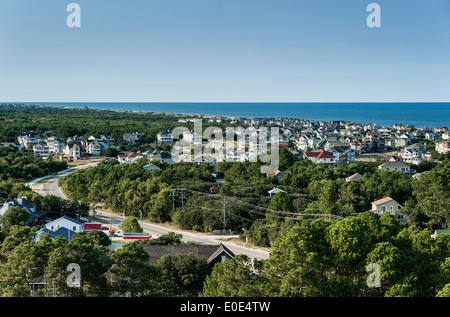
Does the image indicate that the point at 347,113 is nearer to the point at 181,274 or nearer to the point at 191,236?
the point at 191,236

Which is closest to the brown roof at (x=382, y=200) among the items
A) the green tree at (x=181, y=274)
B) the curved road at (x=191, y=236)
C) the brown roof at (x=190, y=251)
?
the curved road at (x=191, y=236)

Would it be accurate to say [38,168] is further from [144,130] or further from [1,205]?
[144,130]

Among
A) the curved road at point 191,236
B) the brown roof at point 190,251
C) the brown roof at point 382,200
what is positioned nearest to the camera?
the brown roof at point 190,251

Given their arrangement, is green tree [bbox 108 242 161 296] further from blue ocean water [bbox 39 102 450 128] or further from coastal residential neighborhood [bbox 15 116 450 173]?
blue ocean water [bbox 39 102 450 128]

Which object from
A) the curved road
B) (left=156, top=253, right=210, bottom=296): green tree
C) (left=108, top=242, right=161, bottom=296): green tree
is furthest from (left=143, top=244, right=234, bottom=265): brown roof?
(left=108, top=242, right=161, bottom=296): green tree

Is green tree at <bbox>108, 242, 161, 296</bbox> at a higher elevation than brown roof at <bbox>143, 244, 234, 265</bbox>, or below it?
higher

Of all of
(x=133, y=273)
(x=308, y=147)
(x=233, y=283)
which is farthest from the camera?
(x=308, y=147)

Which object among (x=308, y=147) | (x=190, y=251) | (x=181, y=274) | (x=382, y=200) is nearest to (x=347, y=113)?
(x=308, y=147)

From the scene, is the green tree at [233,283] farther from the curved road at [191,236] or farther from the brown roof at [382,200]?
the brown roof at [382,200]

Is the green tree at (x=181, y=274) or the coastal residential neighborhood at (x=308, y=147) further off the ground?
the coastal residential neighborhood at (x=308, y=147)

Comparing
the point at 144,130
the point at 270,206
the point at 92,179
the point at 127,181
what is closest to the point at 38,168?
the point at 92,179

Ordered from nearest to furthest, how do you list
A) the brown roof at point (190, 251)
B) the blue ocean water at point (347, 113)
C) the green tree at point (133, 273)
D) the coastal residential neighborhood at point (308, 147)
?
the green tree at point (133, 273)
the brown roof at point (190, 251)
the coastal residential neighborhood at point (308, 147)
the blue ocean water at point (347, 113)
